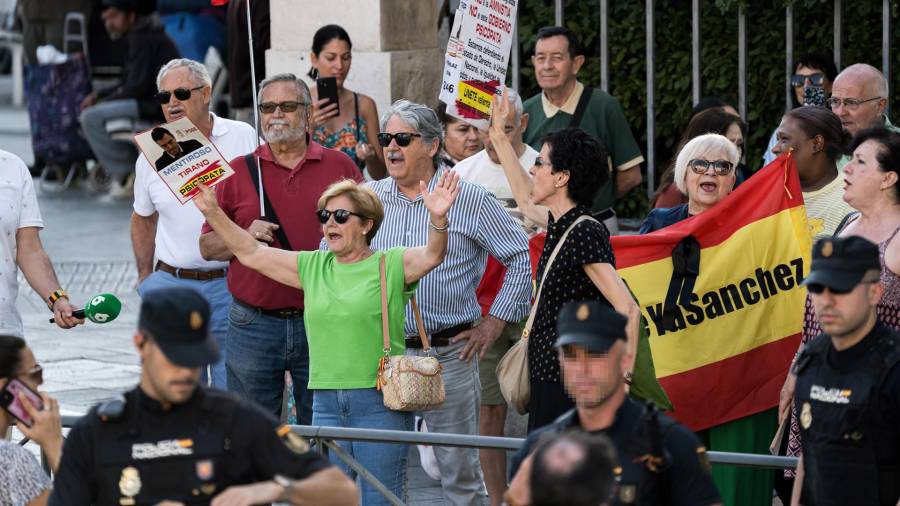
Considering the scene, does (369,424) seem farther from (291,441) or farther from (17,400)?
(291,441)

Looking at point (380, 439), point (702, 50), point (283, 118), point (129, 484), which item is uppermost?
point (702, 50)

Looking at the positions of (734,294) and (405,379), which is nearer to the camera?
(405,379)

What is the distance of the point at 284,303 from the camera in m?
7.36

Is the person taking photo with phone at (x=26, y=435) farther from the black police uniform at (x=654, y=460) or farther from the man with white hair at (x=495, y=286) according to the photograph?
the man with white hair at (x=495, y=286)

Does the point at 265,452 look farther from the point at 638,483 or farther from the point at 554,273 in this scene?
the point at 554,273

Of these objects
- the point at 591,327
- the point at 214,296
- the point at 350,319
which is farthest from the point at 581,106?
the point at 591,327

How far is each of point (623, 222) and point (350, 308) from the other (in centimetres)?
402

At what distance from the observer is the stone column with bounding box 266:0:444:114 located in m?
10.4

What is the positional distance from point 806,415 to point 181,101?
397cm

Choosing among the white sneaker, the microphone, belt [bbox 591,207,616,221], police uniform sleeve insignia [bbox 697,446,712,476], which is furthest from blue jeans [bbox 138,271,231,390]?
the white sneaker

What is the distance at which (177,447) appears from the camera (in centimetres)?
428

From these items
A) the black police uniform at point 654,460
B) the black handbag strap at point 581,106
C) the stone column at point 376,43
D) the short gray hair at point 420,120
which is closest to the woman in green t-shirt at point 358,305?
the short gray hair at point 420,120

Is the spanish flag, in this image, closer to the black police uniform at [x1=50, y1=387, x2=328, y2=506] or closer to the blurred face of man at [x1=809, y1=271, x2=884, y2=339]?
the blurred face of man at [x1=809, y1=271, x2=884, y2=339]

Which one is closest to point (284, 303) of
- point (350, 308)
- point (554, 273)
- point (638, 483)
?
point (350, 308)
